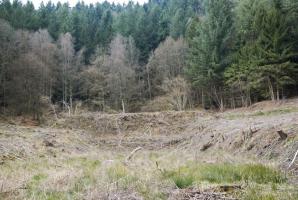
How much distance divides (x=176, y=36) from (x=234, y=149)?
46.4 meters

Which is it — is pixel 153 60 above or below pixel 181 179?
above

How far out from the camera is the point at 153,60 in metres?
49.7

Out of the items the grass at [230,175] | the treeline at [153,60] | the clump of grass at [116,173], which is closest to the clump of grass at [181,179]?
the grass at [230,175]

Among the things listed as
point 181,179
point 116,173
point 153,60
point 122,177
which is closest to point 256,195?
point 181,179

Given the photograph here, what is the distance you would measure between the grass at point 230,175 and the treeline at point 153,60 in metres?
26.2

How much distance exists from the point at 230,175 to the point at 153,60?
44103 millimetres

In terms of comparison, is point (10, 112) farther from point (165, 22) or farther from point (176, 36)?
point (165, 22)

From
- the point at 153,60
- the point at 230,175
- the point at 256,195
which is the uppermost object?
the point at 153,60

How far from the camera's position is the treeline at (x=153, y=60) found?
3284cm

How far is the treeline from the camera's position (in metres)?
32.8

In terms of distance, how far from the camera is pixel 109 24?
66062 millimetres

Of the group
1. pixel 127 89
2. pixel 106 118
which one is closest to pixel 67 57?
pixel 127 89

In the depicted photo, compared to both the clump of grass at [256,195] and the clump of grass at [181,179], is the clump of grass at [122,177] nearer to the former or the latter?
the clump of grass at [181,179]

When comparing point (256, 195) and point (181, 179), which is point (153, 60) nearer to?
point (181, 179)
